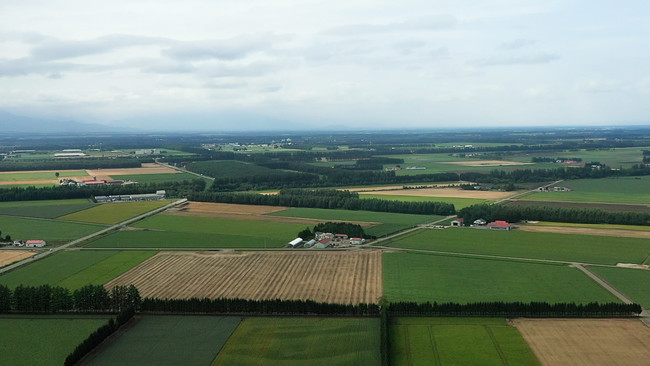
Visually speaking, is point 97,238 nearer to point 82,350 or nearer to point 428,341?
point 82,350

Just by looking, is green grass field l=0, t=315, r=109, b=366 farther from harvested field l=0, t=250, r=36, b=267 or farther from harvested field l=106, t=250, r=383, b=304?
harvested field l=0, t=250, r=36, b=267

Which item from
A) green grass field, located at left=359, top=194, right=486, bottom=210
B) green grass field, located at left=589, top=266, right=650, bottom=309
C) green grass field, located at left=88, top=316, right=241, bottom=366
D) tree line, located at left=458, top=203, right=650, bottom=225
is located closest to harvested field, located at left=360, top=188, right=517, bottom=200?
green grass field, located at left=359, top=194, right=486, bottom=210

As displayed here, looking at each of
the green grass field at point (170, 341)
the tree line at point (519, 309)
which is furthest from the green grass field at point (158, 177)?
the tree line at point (519, 309)

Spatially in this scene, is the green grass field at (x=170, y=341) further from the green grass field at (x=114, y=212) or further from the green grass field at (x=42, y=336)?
the green grass field at (x=114, y=212)

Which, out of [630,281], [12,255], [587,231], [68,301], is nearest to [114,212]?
[12,255]

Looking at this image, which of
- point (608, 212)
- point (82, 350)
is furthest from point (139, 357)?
point (608, 212)

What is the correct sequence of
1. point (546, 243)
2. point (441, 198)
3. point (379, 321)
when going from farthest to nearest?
point (441, 198) < point (546, 243) < point (379, 321)
